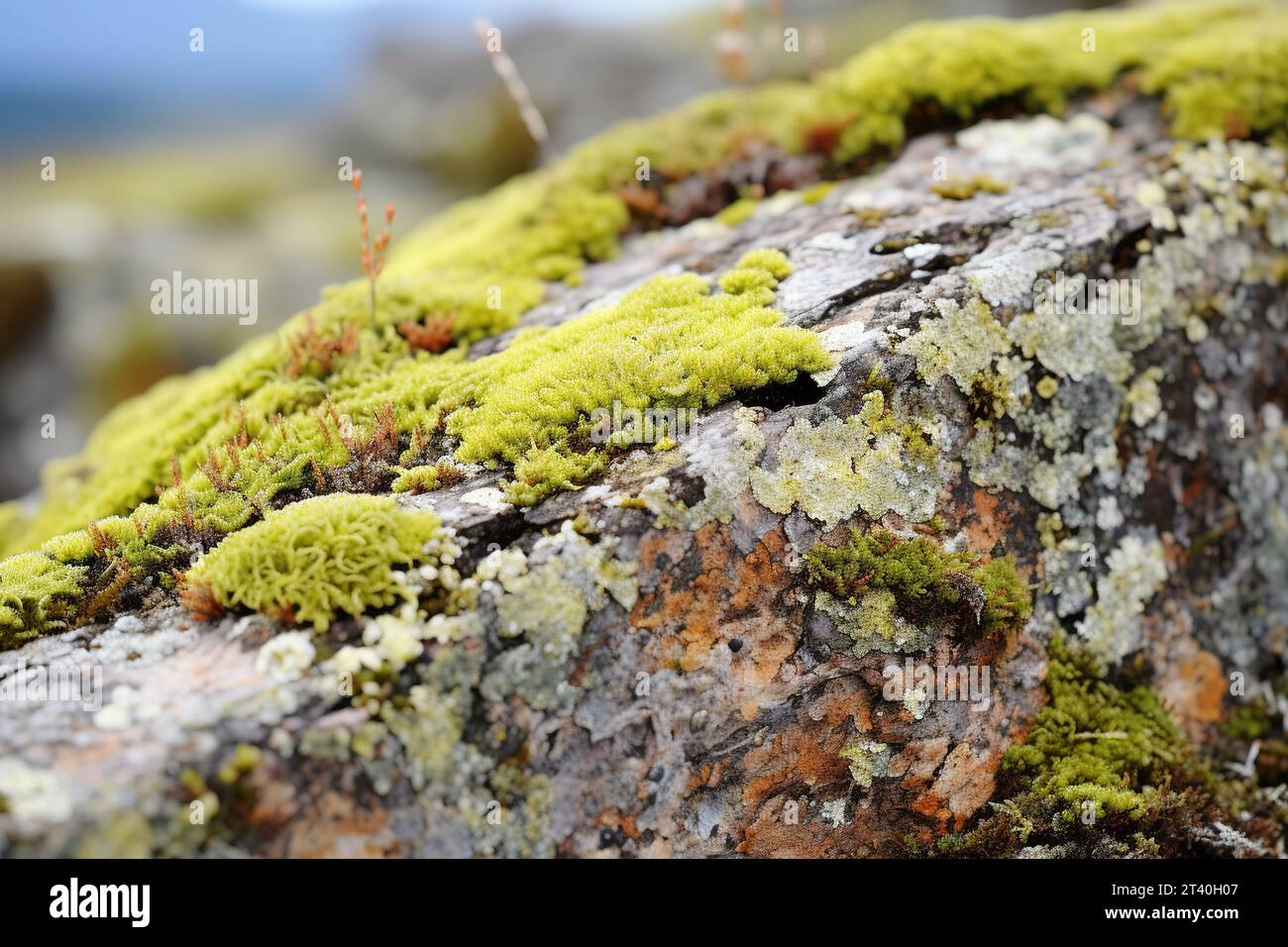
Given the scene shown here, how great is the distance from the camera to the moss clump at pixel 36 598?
475cm

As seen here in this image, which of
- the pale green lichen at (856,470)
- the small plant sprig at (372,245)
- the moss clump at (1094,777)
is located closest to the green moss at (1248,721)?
the moss clump at (1094,777)

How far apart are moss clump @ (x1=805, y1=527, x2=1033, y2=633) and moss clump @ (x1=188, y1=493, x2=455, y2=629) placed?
7.24 feet

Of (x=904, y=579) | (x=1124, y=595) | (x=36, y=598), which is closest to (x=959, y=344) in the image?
(x=904, y=579)

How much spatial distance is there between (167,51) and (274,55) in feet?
11.7

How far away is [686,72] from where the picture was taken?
21.1 m

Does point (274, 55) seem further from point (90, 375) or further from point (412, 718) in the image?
point (412, 718)

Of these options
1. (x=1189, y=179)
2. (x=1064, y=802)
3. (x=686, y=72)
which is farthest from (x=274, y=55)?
(x=1064, y=802)
